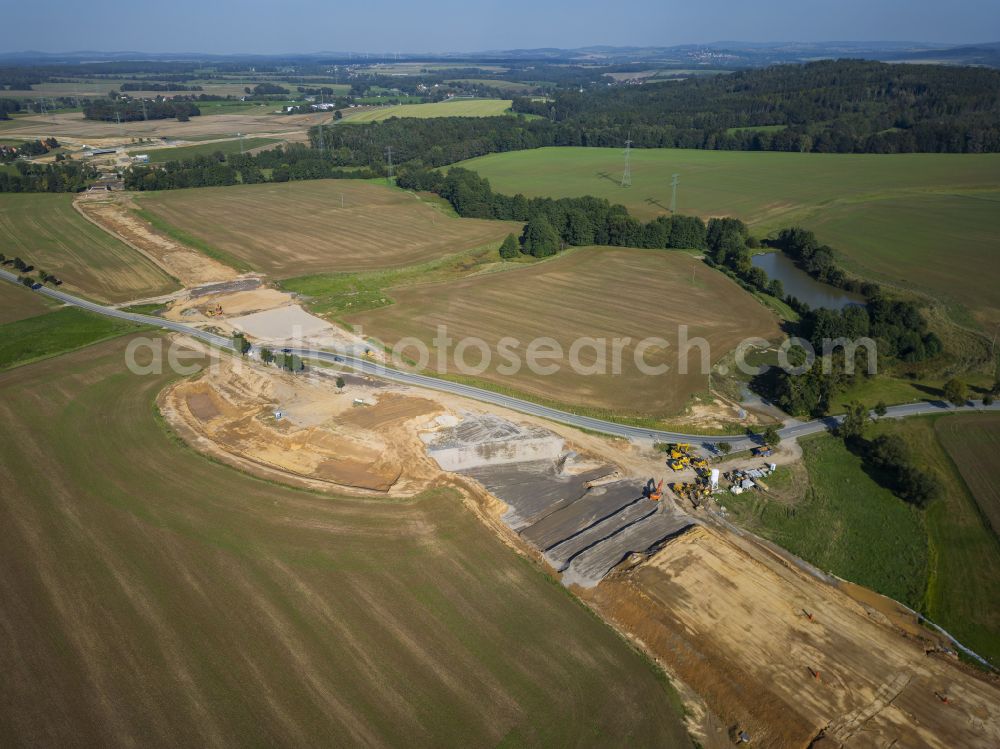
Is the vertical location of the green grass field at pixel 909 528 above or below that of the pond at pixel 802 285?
below

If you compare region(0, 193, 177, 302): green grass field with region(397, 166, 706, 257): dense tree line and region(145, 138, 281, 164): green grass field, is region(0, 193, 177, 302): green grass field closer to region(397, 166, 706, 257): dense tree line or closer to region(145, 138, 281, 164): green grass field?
region(145, 138, 281, 164): green grass field

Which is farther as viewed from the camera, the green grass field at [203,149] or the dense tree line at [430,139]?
the dense tree line at [430,139]

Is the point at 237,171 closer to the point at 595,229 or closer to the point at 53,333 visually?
the point at 53,333

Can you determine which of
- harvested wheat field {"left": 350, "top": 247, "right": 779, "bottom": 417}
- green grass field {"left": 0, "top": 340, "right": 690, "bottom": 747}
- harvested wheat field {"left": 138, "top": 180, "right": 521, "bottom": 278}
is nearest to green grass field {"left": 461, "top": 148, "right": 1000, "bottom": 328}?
harvested wheat field {"left": 350, "top": 247, "right": 779, "bottom": 417}

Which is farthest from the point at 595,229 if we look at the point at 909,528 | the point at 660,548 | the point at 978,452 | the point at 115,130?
the point at 115,130

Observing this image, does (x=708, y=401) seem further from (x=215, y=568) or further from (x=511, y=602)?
(x=215, y=568)

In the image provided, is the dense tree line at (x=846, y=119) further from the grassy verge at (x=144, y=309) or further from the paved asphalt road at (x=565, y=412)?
the grassy verge at (x=144, y=309)

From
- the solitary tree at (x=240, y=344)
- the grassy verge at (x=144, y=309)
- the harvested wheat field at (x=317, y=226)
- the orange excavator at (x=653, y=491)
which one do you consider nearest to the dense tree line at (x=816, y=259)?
the harvested wheat field at (x=317, y=226)
